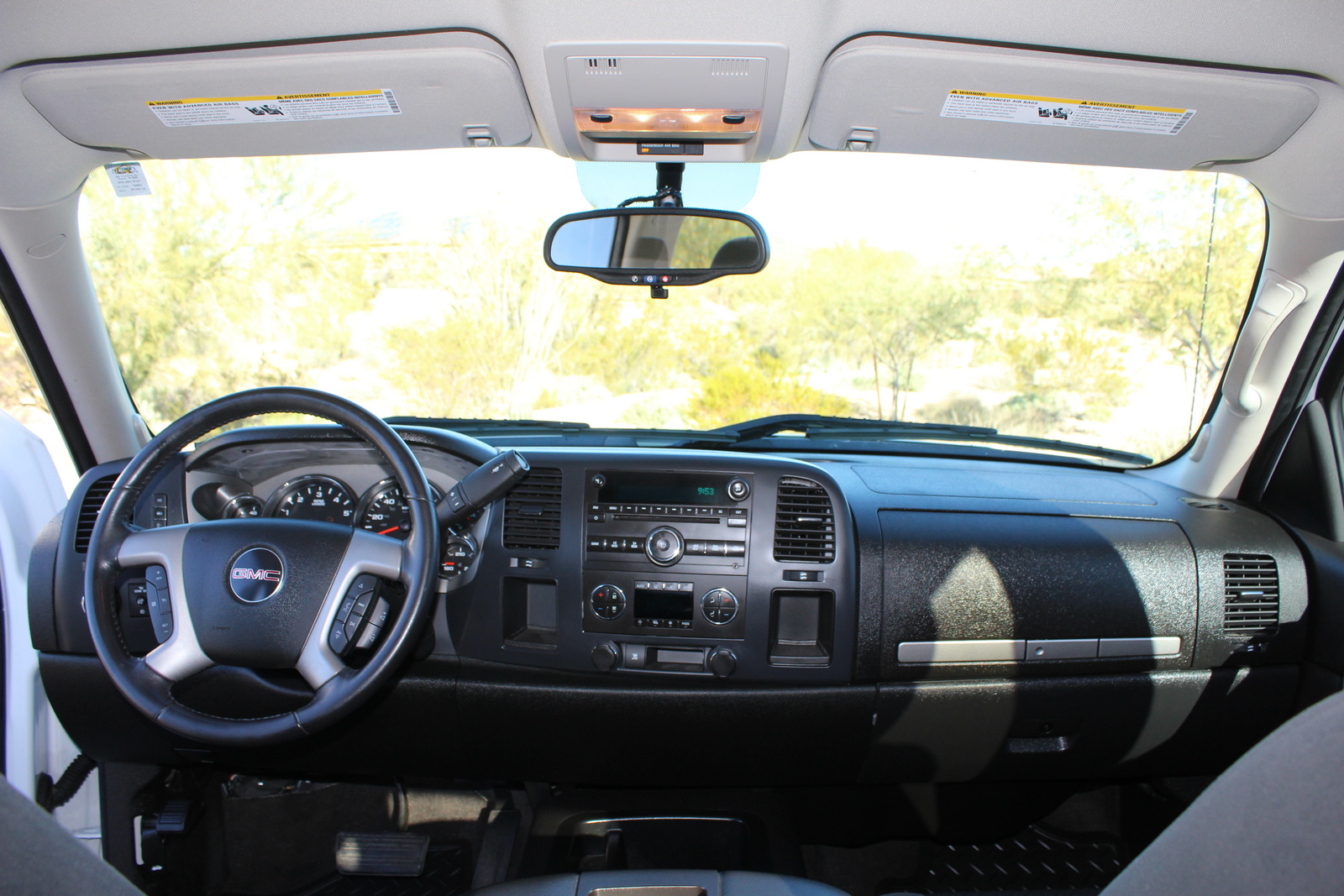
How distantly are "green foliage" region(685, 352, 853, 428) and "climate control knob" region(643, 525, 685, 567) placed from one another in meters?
0.65

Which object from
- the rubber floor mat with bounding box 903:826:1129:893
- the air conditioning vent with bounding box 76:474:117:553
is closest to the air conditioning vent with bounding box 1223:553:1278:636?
the rubber floor mat with bounding box 903:826:1129:893

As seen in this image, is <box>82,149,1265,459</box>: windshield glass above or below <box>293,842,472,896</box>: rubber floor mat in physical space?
above

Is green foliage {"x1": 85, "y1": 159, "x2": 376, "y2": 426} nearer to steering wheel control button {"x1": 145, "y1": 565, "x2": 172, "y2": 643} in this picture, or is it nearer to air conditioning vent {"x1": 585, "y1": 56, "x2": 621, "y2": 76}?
steering wheel control button {"x1": 145, "y1": 565, "x2": 172, "y2": 643}

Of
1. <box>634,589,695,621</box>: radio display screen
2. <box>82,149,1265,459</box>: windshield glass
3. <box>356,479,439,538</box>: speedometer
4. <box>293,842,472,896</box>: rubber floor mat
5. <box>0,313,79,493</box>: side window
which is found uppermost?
<box>82,149,1265,459</box>: windshield glass

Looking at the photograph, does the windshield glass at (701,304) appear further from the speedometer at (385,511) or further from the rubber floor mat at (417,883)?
the rubber floor mat at (417,883)

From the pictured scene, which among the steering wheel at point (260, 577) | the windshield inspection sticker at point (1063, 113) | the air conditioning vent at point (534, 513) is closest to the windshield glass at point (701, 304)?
the air conditioning vent at point (534, 513)

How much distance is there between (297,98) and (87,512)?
1.38 meters

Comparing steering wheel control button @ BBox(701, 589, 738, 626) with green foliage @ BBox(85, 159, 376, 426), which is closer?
steering wheel control button @ BBox(701, 589, 738, 626)

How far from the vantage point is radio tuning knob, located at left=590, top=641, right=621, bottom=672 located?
7.93 feet

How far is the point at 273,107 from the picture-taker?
2248mm

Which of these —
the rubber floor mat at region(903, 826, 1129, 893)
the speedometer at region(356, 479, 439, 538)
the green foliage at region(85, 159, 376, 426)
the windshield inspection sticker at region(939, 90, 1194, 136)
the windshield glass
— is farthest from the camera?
the green foliage at region(85, 159, 376, 426)

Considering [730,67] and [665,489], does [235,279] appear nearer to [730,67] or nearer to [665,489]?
[665,489]

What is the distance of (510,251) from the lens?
4.16 meters

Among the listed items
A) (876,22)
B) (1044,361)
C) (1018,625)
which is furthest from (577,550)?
(1044,361)
